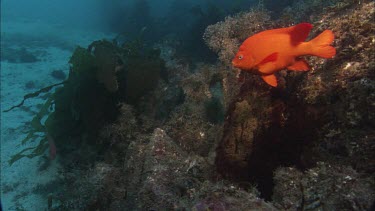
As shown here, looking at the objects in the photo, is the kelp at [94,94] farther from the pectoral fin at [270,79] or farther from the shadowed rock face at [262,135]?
the pectoral fin at [270,79]

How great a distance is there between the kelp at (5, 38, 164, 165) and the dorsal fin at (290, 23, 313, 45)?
3.49 meters

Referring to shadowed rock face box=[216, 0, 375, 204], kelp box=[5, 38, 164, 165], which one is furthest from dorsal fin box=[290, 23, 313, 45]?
kelp box=[5, 38, 164, 165]

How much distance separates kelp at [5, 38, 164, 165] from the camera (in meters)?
5.14

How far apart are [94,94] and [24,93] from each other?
23.2 ft

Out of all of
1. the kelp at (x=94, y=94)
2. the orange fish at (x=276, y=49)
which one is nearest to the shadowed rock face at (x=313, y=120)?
the orange fish at (x=276, y=49)

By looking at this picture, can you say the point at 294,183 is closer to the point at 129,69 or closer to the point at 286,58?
the point at 286,58

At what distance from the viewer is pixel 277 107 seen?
2.63 meters

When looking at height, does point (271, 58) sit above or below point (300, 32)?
below

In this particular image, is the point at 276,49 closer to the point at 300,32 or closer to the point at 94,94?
the point at 300,32

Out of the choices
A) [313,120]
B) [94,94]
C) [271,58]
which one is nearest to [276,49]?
[271,58]

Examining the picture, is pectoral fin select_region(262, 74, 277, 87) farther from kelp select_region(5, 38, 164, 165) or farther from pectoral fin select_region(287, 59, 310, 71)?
kelp select_region(5, 38, 164, 165)

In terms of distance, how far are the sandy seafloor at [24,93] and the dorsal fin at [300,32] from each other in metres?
5.13

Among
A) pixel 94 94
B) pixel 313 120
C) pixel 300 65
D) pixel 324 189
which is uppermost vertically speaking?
pixel 94 94

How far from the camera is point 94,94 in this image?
208 inches
